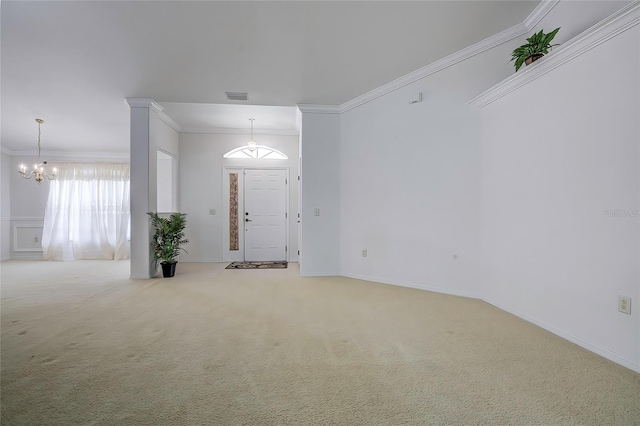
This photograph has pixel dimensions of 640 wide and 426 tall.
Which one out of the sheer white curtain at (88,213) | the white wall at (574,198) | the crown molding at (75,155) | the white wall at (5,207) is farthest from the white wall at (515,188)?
the white wall at (5,207)

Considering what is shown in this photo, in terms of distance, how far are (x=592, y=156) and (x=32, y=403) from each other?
3929 mm

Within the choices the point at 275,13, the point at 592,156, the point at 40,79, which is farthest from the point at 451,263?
the point at 40,79

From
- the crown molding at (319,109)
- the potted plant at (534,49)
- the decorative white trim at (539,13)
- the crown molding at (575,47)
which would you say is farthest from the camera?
the crown molding at (319,109)

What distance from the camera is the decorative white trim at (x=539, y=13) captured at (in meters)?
2.73

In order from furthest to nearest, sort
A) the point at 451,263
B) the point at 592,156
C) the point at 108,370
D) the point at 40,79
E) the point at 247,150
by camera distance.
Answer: the point at 247,150, the point at 40,79, the point at 451,263, the point at 592,156, the point at 108,370

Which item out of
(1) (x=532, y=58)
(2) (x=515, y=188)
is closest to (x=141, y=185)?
(2) (x=515, y=188)

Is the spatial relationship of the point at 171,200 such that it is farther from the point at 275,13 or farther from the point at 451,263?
the point at 451,263

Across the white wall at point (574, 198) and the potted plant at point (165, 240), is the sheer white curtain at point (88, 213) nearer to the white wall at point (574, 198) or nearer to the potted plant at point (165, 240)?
the potted plant at point (165, 240)

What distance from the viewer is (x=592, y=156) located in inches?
84.8

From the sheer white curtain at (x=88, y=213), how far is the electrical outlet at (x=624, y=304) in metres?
7.89

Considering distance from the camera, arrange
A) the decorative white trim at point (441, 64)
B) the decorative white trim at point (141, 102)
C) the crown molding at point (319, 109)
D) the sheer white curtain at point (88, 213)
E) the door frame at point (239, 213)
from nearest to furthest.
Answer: the decorative white trim at point (441, 64) → the decorative white trim at point (141, 102) → the crown molding at point (319, 109) → the door frame at point (239, 213) → the sheer white curtain at point (88, 213)

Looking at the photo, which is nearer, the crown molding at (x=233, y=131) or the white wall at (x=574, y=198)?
the white wall at (x=574, y=198)

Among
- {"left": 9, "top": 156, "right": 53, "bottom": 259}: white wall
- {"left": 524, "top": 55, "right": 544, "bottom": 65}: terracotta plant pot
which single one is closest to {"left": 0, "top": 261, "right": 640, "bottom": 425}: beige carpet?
{"left": 524, "top": 55, "right": 544, "bottom": 65}: terracotta plant pot

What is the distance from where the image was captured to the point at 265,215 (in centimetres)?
624
